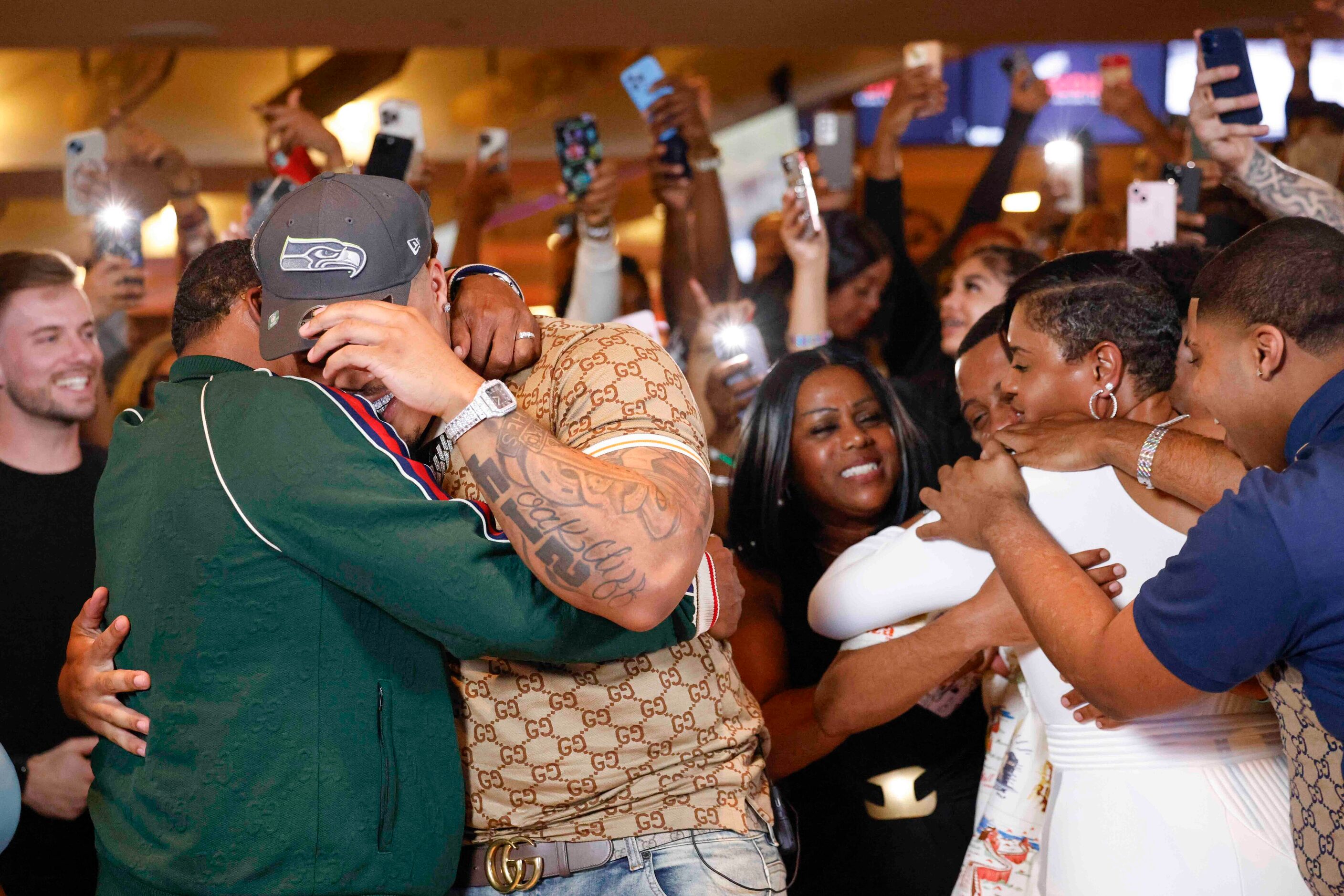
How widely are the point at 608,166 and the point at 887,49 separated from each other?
298cm

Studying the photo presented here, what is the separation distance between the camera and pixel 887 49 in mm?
5969

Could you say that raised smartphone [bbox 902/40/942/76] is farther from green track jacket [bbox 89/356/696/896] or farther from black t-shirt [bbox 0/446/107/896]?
green track jacket [bbox 89/356/696/896]

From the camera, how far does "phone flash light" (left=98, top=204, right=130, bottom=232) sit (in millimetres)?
3262

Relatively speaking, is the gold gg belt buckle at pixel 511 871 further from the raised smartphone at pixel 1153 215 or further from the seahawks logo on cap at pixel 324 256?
the raised smartphone at pixel 1153 215

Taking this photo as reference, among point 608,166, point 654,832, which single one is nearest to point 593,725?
point 654,832

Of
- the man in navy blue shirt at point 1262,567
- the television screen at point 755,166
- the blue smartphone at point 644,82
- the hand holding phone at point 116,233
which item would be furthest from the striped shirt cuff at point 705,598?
the television screen at point 755,166

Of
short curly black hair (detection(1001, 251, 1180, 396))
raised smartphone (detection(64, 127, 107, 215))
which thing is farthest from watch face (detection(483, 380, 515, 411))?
raised smartphone (detection(64, 127, 107, 215))

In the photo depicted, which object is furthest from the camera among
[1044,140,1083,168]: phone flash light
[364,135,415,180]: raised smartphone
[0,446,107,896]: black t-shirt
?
[1044,140,1083,168]: phone flash light

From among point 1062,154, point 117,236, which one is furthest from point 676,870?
point 1062,154

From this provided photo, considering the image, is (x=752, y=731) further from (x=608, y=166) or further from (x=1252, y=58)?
(x=1252, y=58)

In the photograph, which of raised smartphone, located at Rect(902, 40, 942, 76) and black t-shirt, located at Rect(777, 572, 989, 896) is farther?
raised smartphone, located at Rect(902, 40, 942, 76)

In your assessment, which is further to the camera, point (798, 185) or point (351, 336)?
point (798, 185)

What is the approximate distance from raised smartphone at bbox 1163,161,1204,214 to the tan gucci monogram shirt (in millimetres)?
1949

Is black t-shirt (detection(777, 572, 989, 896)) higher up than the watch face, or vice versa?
the watch face
